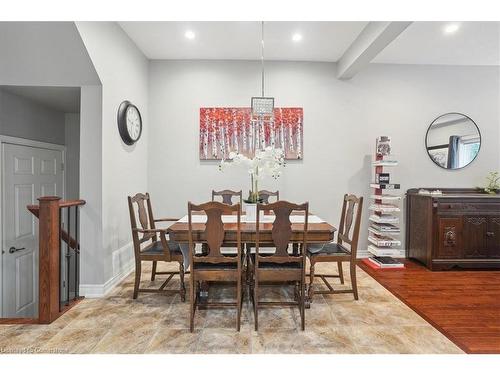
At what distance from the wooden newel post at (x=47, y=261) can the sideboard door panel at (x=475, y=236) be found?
4.62 m

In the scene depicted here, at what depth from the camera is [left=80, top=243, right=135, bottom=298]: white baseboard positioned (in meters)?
3.10

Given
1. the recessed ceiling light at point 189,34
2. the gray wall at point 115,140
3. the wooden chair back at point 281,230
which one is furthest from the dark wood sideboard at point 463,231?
the gray wall at point 115,140

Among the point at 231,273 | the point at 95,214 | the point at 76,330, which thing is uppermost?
the point at 95,214

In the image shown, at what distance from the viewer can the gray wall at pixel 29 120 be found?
3283mm

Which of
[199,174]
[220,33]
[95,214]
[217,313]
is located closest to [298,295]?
[217,313]

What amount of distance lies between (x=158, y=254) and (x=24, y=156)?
2.12 m

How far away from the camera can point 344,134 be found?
463 centimetres

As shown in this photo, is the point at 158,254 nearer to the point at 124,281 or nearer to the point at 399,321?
the point at 124,281

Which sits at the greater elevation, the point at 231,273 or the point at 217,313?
the point at 231,273

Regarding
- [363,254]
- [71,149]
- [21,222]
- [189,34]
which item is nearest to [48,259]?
[21,222]

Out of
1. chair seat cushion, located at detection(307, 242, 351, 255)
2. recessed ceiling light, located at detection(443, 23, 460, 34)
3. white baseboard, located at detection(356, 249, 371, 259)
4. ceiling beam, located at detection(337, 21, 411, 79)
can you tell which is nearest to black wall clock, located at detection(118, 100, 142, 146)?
chair seat cushion, located at detection(307, 242, 351, 255)

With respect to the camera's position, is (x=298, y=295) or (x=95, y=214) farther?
(x=95, y=214)

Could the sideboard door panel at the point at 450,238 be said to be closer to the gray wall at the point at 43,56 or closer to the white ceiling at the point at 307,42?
the white ceiling at the point at 307,42
